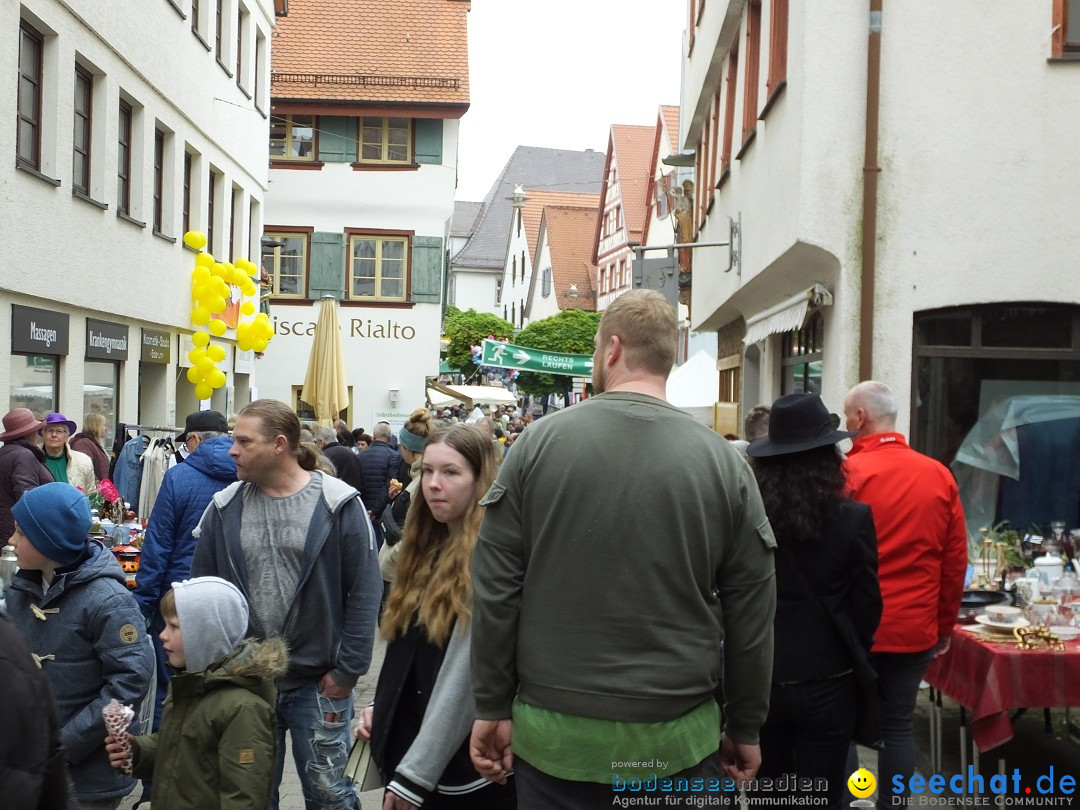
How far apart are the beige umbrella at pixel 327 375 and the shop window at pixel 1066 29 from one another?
51.2 feet

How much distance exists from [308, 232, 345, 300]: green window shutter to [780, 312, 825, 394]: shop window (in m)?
17.9

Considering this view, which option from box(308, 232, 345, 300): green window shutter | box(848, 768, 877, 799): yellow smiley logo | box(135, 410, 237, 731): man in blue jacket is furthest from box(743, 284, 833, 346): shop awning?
box(308, 232, 345, 300): green window shutter

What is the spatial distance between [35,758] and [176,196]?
1758cm

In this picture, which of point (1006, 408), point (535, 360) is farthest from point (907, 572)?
point (535, 360)

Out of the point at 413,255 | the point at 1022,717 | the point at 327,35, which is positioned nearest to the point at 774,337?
the point at 1022,717

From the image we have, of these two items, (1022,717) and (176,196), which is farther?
(176,196)

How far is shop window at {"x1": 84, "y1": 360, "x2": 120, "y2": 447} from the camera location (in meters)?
15.2

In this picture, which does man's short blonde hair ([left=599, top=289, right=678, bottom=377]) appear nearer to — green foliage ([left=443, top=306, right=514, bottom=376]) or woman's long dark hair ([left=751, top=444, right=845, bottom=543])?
woman's long dark hair ([left=751, top=444, right=845, bottom=543])

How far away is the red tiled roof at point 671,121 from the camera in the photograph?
135 ft

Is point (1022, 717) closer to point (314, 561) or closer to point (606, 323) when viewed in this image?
point (314, 561)

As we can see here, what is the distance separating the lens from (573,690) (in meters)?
3.36

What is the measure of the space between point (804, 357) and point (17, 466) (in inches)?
290

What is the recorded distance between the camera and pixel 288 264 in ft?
103

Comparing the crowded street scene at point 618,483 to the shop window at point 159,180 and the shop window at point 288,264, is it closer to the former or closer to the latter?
the shop window at point 159,180
